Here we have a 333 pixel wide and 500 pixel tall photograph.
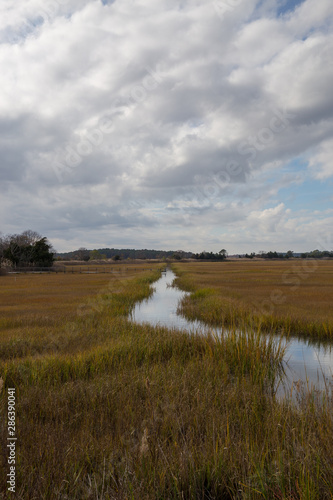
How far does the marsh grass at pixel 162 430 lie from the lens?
363cm

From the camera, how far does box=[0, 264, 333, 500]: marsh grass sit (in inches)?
143

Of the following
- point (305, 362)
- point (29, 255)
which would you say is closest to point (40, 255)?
point (29, 255)

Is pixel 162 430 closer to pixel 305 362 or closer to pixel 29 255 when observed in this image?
pixel 305 362

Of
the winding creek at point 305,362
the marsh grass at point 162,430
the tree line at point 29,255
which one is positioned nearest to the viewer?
the marsh grass at point 162,430

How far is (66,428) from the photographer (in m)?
5.11

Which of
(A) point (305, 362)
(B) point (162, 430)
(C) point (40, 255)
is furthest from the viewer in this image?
(C) point (40, 255)

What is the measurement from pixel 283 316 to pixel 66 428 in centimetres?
1287

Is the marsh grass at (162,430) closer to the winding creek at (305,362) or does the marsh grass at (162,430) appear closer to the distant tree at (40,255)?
the winding creek at (305,362)

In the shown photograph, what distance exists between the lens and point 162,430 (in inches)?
192

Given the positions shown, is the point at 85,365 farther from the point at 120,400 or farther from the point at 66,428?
the point at 66,428

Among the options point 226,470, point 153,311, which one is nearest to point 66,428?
point 226,470

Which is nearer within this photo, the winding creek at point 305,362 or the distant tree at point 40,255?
the winding creek at point 305,362

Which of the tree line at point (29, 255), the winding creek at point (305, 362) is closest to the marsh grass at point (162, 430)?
the winding creek at point (305, 362)

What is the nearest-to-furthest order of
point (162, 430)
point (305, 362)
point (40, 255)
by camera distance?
point (162, 430) < point (305, 362) < point (40, 255)
